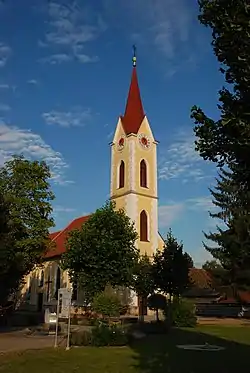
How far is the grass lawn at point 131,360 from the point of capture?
13484mm

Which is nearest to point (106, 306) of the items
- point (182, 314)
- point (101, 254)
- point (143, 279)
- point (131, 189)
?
point (182, 314)

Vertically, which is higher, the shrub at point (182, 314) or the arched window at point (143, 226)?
the arched window at point (143, 226)

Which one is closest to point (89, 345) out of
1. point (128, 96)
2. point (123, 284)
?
point (123, 284)

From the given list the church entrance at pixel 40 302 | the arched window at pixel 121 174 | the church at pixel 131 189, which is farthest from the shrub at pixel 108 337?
the church entrance at pixel 40 302

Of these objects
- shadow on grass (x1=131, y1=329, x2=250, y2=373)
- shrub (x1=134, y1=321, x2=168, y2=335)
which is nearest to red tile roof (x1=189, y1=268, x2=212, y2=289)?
shrub (x1=134, y1=321, x2=168, y2=335)

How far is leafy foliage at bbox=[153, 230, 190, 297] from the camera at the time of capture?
115 feet

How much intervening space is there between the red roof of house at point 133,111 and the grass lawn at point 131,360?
1381 inches

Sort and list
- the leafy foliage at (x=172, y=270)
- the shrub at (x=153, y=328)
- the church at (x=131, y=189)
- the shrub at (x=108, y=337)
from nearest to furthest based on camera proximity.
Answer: the shrub at (x=108, y=337) < the shrub at (x=153, y=328) < the leafy foliage at (x=172, y=270) < the church at (x=131, y=189)

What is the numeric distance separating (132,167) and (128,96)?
33.5 ft

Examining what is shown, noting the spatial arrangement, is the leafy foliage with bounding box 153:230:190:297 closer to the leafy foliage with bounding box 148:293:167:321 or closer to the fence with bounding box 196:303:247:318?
the leafy foliage with bounding box 148:293:167:321

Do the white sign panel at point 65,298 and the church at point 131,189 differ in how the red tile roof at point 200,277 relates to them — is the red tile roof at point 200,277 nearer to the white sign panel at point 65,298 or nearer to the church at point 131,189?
the church at point 131,189

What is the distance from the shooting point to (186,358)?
16.0 m

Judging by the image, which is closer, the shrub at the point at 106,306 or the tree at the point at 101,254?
the shrub at the point at 106,306

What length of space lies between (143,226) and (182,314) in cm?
1638
